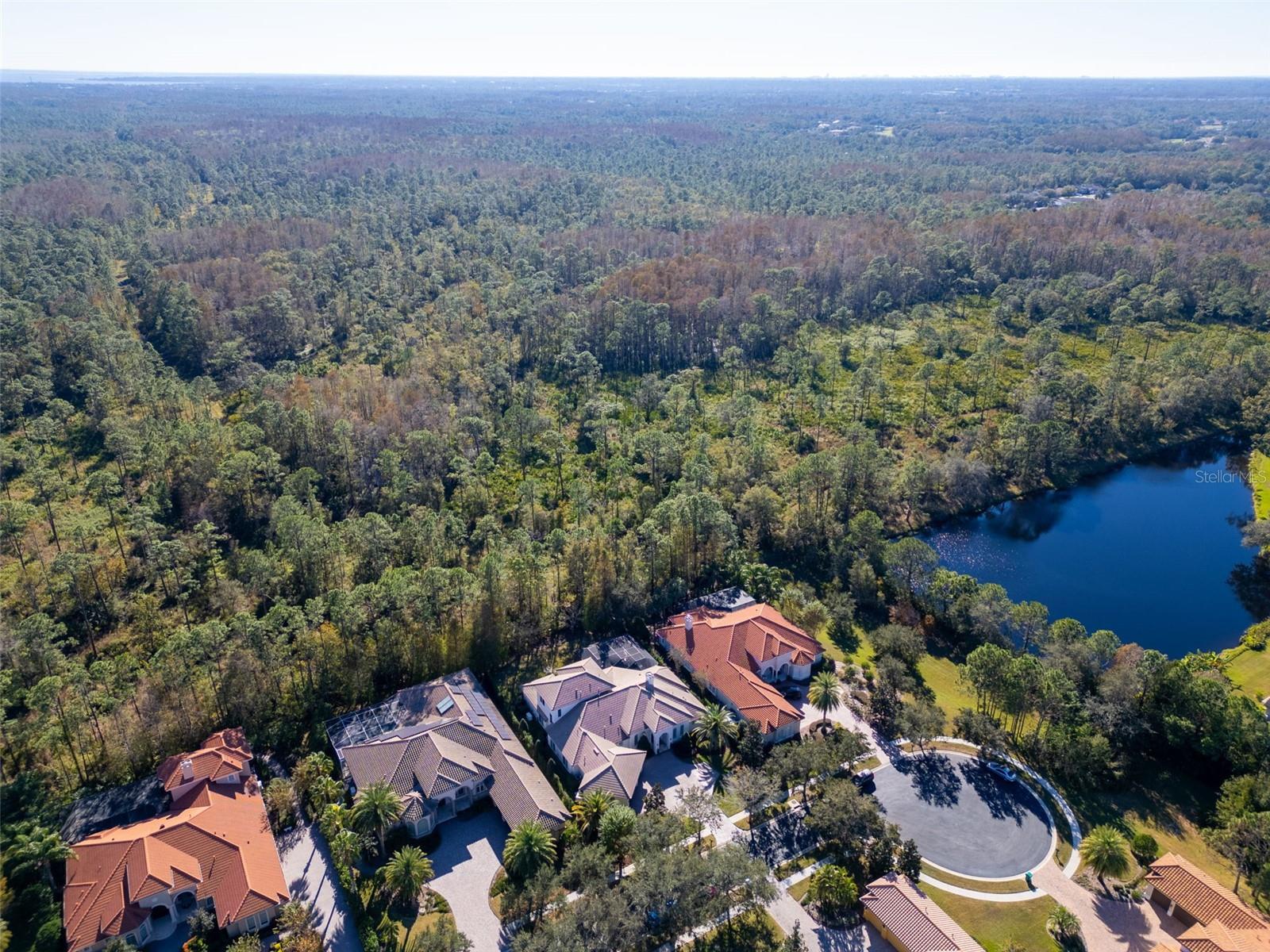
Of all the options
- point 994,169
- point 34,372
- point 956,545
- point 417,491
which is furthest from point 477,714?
point 994,169

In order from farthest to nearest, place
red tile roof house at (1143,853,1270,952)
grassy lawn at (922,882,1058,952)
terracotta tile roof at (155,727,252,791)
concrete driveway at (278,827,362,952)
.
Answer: terracotta tile roof at (155,727,252,791), concrete driveway at (278,827,362,952), grassy lawn at (922,882,1058,952), red tile roof house at (1143,853,1270,952)

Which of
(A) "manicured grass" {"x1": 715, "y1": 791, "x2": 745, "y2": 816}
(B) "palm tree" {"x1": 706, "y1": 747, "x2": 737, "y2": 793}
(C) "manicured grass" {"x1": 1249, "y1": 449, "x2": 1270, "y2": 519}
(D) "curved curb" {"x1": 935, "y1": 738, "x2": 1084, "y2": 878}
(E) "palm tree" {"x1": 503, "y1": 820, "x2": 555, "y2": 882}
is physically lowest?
(C) "manicured grass" {"x1": 1249, "y1": 449, "x2": 1270, "y2": 519}

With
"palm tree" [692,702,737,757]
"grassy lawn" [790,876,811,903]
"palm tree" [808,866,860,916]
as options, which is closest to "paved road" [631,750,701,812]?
"palm tree" [692,702,737,757]

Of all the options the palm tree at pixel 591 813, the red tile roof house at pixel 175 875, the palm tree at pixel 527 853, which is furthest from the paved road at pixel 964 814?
the red tile roof house at pixel 175 875

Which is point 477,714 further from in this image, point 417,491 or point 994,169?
point 994,169

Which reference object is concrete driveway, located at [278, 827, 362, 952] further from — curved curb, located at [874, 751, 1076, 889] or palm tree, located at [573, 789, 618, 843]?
curved curb, located at [874, 751, 1076, 889]

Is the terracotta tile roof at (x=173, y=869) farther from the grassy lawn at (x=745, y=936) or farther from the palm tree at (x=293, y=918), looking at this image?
the grassy lawn at (x=745, y=936)
